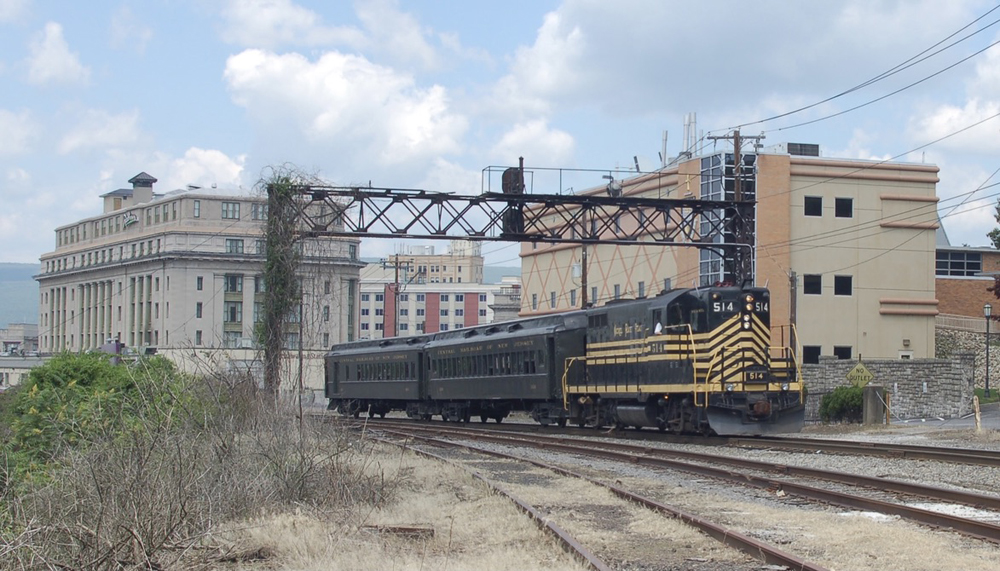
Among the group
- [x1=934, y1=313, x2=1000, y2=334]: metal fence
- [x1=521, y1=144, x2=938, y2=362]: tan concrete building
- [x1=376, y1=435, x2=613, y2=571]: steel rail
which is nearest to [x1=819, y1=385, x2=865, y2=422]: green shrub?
[x1=521, y1=144, x2=938, y2=362]: tan concrete building

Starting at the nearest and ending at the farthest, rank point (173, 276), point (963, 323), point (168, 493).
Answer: point (168, 493)
point (963, 323)
point (173, 276)

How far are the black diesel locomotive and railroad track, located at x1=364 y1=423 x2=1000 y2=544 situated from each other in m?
2.13

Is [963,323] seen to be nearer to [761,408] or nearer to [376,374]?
[376,374]

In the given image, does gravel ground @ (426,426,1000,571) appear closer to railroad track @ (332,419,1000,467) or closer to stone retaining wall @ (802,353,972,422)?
railroad track @ (332,419,1000,467)

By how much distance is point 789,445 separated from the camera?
22.3 m

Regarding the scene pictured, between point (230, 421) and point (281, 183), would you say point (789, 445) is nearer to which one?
point (230, 421)

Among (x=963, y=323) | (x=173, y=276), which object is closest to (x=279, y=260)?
(x=963, y=323)

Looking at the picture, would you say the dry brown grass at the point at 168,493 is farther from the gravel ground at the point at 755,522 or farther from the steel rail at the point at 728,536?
the steel rail at the point at 728,536

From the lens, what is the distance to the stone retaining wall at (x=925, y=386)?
123 ft

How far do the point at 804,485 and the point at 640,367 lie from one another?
11072 mm

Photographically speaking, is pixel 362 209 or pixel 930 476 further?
pixel 362 209

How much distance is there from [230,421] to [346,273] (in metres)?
92.5

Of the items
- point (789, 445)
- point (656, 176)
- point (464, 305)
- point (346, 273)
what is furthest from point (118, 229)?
point (789, 445)

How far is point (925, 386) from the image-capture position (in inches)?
1499
